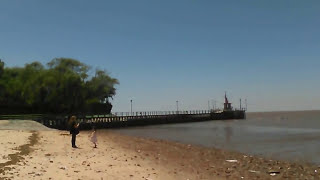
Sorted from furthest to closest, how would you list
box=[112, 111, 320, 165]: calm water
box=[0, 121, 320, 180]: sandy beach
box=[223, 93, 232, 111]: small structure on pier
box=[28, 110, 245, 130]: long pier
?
box=[223, 93, 232, 111]: small structure on pier < box=[28, 110, 245, 130]: long pier < box=[112, 111, 320, 165]: calm water < box=[0, 121, 320, 180]: sandy beach

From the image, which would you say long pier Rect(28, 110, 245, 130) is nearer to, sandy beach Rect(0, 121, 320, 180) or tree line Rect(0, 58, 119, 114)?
tree line Rect(0, 58, 119, 114)

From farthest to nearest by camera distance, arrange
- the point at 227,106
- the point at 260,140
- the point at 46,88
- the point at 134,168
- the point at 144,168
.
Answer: the point at 227,106 < the point at 46,88 < the point at 260,140 < the point at 144,168 < the point at 134,168

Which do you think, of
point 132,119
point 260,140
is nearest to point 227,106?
point 132,119

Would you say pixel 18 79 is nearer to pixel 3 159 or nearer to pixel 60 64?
pixel 60 64

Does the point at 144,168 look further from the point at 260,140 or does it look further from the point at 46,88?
the point at 46,88

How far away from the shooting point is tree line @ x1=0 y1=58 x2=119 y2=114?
83.5 m

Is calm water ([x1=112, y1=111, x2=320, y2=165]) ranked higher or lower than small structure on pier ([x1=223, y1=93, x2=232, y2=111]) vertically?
lower

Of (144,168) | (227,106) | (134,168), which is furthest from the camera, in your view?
(227,106)

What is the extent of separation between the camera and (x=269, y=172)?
1812 cm

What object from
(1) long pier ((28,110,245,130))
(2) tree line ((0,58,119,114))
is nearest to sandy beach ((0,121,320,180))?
(1) long pier ((28,110,245,130))

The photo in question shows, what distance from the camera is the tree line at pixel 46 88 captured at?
83.5m

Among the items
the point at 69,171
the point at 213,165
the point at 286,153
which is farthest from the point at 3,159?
the point at 286,153

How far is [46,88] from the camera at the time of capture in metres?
84.3

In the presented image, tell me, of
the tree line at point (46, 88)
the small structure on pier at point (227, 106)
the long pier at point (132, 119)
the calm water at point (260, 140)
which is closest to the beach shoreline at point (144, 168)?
the calm water at point (260, 140)
